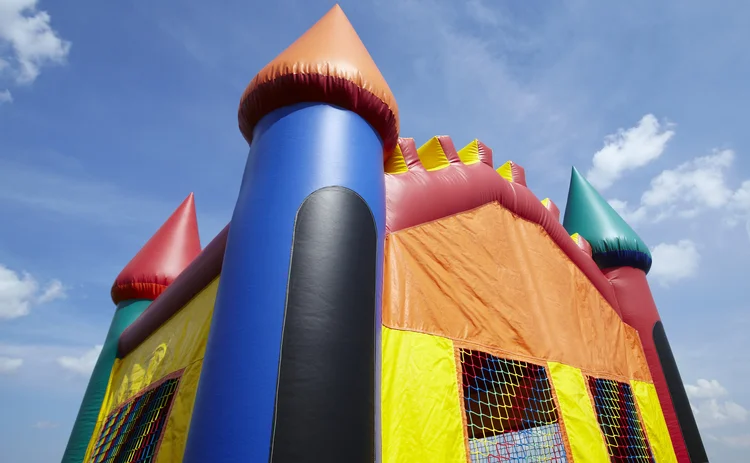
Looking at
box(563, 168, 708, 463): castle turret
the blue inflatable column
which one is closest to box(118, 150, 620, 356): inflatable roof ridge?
the blue inflatable column

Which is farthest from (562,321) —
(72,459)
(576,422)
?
(72,459)

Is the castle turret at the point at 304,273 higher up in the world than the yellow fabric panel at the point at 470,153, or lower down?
lower down

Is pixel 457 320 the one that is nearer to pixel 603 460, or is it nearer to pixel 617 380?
pixel 603 460

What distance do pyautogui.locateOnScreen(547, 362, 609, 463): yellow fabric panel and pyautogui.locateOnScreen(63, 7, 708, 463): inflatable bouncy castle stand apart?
13mm

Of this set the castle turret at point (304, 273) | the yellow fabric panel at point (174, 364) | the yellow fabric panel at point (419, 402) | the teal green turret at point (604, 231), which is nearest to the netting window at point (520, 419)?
the yellow fabric panel at point (419, 402)

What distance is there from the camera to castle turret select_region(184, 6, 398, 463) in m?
1.42

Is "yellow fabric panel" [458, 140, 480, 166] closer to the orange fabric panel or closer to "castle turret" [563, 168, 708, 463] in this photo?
the orange fabric panel

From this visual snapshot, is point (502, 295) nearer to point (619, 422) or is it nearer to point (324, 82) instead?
point (619, 422)

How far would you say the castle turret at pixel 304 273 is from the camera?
1423 mm

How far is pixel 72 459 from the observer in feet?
10.9

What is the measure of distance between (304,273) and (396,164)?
1.19 meters

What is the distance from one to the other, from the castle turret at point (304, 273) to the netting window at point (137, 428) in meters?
1.19

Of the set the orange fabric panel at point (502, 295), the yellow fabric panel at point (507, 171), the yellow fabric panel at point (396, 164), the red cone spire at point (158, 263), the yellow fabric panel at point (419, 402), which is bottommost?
the yellow fabric panel at point (419, 402)

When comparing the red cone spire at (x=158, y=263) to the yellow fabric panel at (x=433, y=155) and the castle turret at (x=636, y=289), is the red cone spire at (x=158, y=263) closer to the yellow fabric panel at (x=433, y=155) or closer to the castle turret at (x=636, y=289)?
the yellow fabric panel at (x=433, y=155)
